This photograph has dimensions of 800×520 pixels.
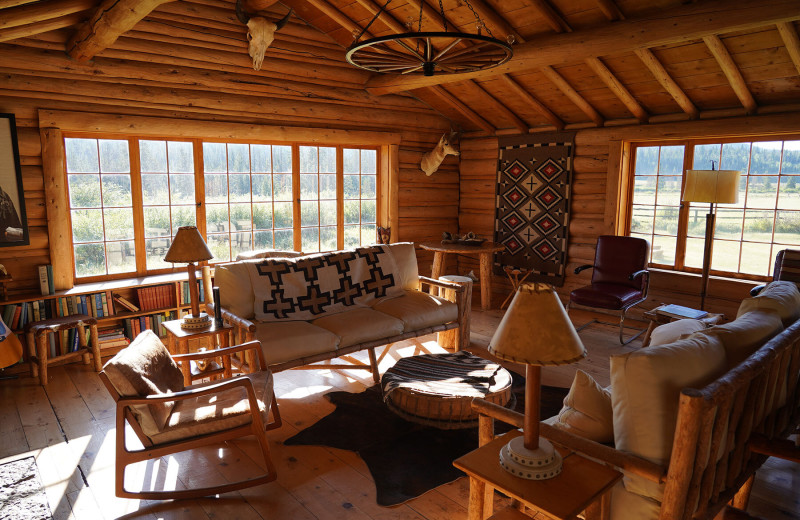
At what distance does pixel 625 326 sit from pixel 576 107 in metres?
2.58

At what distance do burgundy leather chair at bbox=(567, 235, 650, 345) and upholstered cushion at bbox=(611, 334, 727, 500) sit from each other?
328cm

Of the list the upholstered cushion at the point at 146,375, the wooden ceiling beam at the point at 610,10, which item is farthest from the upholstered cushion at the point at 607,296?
the upholstered cushion at the point at 146,375

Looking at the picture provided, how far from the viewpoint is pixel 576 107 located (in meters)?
6.18

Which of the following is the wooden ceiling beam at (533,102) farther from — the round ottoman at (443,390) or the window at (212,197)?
the round ottoman at (443,390)

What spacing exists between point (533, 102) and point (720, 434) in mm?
4945

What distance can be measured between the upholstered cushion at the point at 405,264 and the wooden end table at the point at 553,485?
9.81 ft

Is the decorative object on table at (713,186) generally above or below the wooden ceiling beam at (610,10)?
below

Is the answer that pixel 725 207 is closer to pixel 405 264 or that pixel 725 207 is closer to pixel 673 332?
pixel 405 264

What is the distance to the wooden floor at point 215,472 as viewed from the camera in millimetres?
2682

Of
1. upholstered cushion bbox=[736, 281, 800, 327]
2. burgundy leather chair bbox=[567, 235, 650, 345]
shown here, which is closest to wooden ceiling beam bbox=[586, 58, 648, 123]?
burgundy leather chair bbox=[567, 235, 650, 345]

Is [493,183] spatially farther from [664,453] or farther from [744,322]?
[664,453]

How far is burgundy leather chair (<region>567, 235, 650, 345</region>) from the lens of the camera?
17.1 feet

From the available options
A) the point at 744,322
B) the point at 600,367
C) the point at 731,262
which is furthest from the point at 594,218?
the point at 744,322

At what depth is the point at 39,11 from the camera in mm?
3447
